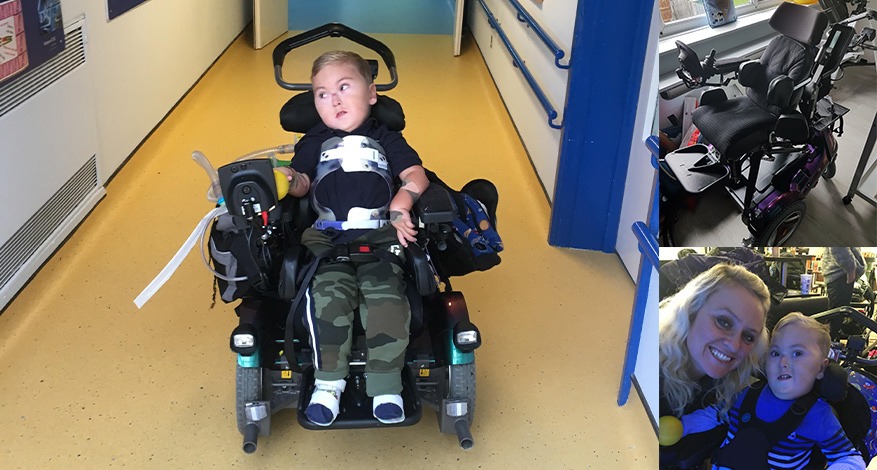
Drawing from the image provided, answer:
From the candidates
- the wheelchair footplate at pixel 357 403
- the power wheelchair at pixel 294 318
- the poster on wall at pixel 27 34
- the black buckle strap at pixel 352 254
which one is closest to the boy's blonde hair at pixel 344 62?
the power wheelchair at pixel 294 318

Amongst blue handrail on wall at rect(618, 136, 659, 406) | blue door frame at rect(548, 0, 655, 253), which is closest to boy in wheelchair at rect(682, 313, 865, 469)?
blue handrail on wall at rect(618, 136, 659, 406)

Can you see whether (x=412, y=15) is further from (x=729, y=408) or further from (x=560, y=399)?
(x=729, y=408)

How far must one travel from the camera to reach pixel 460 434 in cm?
210

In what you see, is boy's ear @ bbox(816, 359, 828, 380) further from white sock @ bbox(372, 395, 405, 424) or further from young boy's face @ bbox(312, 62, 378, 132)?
young boy's face @ bbox(312, 62, 378, 132)

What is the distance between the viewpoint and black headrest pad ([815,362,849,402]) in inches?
41.5

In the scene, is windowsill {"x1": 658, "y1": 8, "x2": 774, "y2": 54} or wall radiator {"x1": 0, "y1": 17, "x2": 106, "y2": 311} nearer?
windowsill {"x1": 658, "y1": 8, "x2": 774, "y2": 54}

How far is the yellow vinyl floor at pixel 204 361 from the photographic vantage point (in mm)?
2152

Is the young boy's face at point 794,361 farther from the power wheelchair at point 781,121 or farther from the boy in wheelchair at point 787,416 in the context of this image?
the power wheelchair at point 781,121

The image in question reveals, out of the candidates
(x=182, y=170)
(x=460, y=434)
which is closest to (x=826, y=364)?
(x=460, y=434)

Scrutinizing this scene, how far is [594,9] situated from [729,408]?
204 centimetres

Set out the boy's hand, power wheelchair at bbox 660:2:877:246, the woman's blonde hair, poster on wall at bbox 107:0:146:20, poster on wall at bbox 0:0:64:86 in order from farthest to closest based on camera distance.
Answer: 1. poster on wall at bbox 107:0:146:20
2. poster on wall at bbox 0:0:64:86
3. the boy's hand
4. the woman's blonde hair
5. power wheelchair at bbox 660:2:877:246

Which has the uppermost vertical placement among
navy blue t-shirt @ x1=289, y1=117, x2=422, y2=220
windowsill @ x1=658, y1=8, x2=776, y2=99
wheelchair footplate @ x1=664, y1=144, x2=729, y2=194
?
windowsill @ x1=658, y1=8, x2=776, y2=99

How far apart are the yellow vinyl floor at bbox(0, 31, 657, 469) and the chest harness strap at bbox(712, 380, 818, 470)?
1.08m

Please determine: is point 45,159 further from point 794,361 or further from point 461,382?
point 794,361
